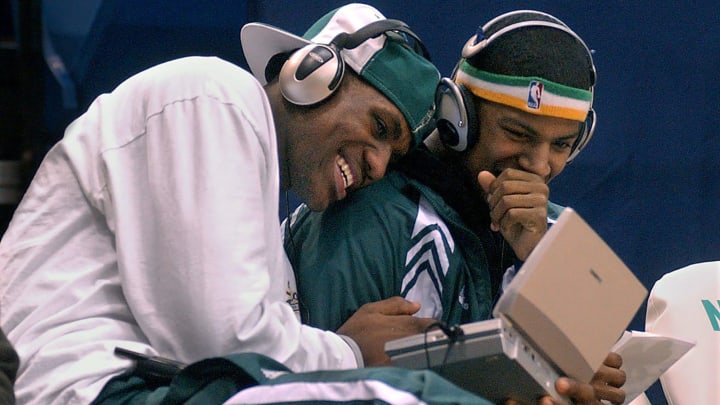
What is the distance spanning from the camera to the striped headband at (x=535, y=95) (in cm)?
218

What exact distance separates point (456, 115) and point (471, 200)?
0.19 meters

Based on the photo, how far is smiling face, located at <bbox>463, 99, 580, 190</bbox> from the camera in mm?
2205

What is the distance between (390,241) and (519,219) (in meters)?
0.25

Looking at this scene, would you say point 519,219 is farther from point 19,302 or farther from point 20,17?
point 20,17

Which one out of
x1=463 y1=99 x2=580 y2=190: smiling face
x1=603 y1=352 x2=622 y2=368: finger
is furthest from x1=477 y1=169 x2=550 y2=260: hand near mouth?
x1=603 y1=352 x2=622 y2=368: finger

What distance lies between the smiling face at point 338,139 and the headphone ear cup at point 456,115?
127 mm

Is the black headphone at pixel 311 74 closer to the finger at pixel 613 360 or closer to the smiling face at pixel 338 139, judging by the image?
the smiling face at pixel 338 139

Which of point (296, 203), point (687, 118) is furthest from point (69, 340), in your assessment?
point (687, 118)

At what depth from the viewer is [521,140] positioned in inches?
87.7

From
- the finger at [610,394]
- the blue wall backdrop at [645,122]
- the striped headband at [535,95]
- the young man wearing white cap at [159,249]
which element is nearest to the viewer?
the young man wearing white cap at [159,249]

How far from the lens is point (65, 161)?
5.96ft

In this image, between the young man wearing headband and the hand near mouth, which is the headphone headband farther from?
the hand near mouth

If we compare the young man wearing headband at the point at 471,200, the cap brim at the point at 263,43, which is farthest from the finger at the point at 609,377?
the cap brim at the point at 263,43

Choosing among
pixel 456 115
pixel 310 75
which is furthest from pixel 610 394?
pixel 310 75
